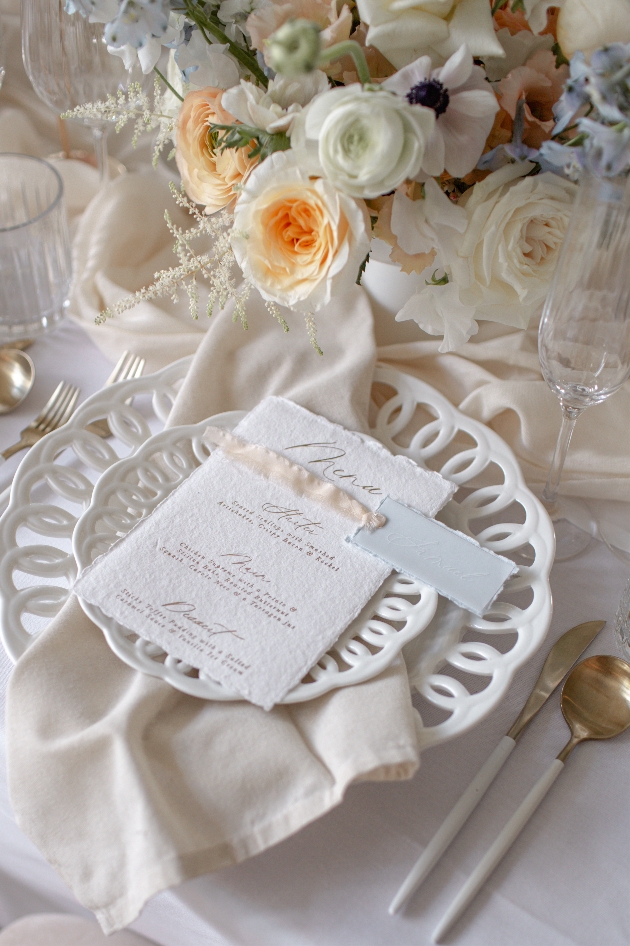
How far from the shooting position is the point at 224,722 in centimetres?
55

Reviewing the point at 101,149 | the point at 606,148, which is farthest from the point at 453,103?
the point at 101,149

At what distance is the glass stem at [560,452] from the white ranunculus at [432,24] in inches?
11.6

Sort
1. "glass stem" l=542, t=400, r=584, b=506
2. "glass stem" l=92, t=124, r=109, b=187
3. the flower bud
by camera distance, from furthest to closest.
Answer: "glass stem" l=92, t=124, r=109, b=187 < "glass stem" l=542, t=400, r=584, b=506 < the flower bud

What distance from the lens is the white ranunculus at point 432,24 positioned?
1.82 ft

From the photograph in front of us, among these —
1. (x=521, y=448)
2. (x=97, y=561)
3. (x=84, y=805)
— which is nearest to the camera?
(x=84, y=805)

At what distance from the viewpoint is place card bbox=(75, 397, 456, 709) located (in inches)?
22.8

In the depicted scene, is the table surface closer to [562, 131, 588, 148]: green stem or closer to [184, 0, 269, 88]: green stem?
[562, 131, 588, 148]: green stem

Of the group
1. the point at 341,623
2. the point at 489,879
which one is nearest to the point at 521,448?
the point at 341,623

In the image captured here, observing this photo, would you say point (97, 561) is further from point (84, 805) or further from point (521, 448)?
point (521, 448)

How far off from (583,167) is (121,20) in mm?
355

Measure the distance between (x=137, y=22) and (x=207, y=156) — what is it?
0.40 feet

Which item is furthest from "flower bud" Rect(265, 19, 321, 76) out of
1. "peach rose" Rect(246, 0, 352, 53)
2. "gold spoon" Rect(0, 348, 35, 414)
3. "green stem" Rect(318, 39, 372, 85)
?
"gold spoon" Rect(0, 348, 35, 414)

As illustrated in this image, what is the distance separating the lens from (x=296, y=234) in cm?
63

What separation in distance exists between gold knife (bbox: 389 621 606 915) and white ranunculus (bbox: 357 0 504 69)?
1.52 feet
